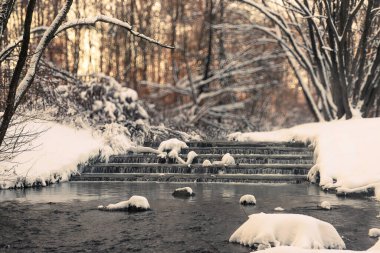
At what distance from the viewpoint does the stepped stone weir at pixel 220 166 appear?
1505 centimetres

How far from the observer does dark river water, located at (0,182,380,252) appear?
777 centimetres

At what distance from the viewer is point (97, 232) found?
334 inches

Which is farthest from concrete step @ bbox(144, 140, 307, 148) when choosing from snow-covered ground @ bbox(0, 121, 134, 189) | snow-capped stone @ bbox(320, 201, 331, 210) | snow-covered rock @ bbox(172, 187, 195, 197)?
snow-capped stone @ bbox(320, 201, 331, 210)

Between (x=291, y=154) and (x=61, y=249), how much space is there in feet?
34.4

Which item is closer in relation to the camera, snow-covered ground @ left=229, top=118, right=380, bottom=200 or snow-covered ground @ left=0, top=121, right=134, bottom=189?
snow-covered ground @ left=229, top=118, right=380, bottom=200

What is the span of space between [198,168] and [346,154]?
415cm

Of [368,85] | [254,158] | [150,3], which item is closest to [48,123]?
[254,158]

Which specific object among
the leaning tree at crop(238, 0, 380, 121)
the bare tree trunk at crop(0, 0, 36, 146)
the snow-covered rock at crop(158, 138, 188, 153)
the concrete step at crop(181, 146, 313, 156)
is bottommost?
the concrete step at crop(181, 146, 313, 156)

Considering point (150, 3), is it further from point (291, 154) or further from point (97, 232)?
point (97, 232)

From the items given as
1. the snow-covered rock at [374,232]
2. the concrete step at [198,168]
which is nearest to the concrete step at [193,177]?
the concrete step at [198,168]

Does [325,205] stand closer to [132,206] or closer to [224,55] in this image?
[132,206]

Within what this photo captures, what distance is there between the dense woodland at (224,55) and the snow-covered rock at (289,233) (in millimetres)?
4883

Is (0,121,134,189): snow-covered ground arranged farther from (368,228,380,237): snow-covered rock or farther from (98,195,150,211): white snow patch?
(368,228,380,237): snow-covered rock

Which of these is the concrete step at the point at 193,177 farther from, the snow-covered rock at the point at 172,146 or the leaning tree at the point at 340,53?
the leaning tree at the point at 340,53
